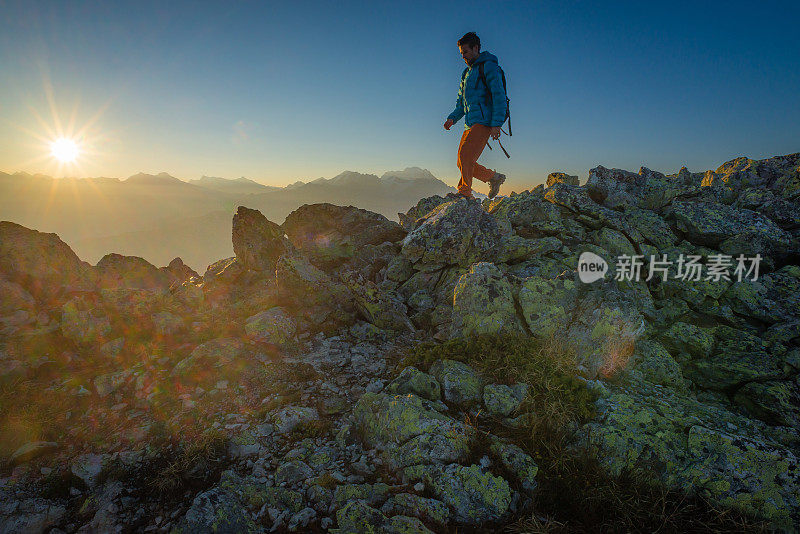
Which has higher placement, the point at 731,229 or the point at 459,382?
the point at 731,229

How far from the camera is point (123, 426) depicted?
7.71 m

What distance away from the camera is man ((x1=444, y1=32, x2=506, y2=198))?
1239 cm

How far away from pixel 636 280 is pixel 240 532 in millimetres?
14525

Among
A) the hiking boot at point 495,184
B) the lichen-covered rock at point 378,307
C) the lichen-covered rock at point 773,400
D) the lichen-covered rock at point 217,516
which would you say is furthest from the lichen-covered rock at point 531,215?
the lichen-covered rock at point 217,516

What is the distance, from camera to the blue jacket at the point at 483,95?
12336 mm

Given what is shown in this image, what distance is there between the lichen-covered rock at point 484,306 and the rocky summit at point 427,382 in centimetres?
7

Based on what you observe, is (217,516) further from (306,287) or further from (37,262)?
(37,262)

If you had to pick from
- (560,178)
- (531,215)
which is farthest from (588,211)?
(560,178)

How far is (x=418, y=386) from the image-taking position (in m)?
7.85

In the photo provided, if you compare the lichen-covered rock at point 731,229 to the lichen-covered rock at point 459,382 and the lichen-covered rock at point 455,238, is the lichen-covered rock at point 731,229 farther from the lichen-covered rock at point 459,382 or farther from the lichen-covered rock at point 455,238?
the lichen-covered rock at point 459,382

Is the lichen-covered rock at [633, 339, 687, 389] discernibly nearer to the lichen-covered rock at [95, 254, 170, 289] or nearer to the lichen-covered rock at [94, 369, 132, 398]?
the lichen-covered rock at [94, 369, 132, 398]

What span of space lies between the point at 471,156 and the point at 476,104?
2.21 meters

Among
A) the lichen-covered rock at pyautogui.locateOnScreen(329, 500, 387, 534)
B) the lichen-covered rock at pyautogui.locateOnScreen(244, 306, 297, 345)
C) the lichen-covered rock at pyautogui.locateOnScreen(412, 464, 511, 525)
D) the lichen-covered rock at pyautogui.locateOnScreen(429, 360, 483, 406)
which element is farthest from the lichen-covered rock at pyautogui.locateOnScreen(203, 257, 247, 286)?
the lichen-covered rock at pyautogui.locateOnScreen(412, 464, 511, 525)

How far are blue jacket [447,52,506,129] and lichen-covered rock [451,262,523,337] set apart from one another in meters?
6.59
